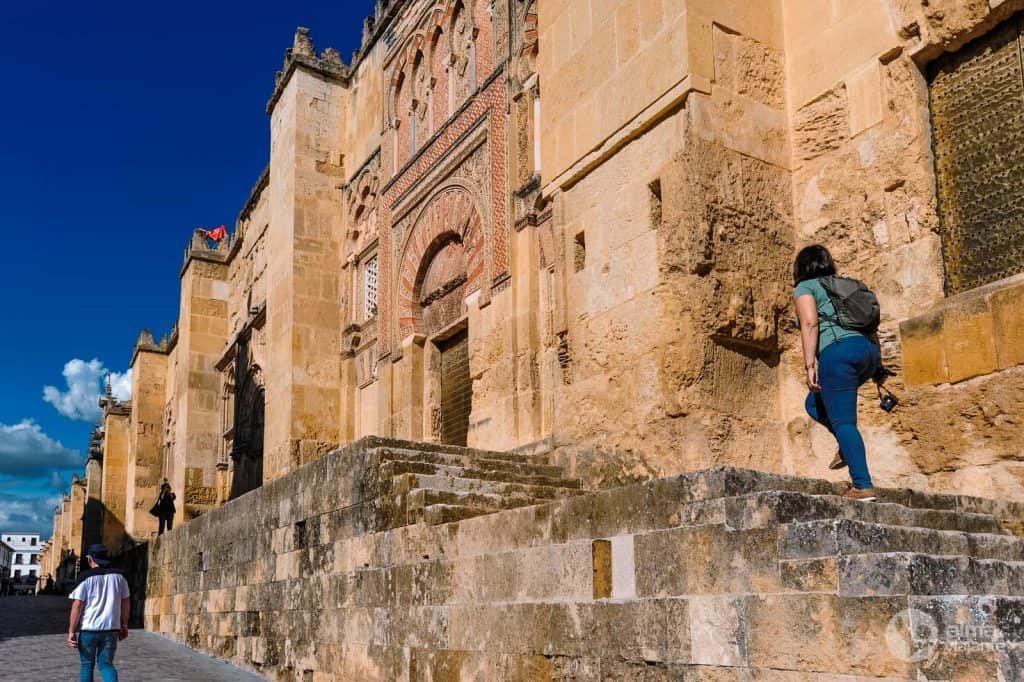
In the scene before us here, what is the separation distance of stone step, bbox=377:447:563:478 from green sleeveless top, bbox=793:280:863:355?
3092 mm

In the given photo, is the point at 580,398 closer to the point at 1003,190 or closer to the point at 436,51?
the point at 1003,190

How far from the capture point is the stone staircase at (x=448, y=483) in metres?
6.51

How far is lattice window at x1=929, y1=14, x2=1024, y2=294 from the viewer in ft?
19.0

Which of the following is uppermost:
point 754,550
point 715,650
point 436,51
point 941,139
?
point 436,51

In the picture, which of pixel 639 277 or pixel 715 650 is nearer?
pixel 715 650

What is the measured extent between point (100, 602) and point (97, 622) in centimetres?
13

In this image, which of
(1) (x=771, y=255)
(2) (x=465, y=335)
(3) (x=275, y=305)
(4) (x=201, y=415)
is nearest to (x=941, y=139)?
(1) (x=771, y=255)

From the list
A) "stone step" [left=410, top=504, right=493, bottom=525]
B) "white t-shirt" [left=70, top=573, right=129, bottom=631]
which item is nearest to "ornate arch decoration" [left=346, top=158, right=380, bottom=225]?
"white t-shirt" [left=70, top=573, right=129, bottom=631]

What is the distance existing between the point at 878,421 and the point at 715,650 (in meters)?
2.78

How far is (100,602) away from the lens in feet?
21.7

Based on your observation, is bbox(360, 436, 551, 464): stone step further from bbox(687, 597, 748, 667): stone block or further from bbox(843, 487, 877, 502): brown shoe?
bbox(687, 597, 748, 667): stone block

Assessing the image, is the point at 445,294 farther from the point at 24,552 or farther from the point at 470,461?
the point at 24,552

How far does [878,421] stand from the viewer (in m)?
6.11

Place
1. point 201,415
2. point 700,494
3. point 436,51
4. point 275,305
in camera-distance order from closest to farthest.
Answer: point 700,494 → point 436,51 → point 275,305 → point 201,415
